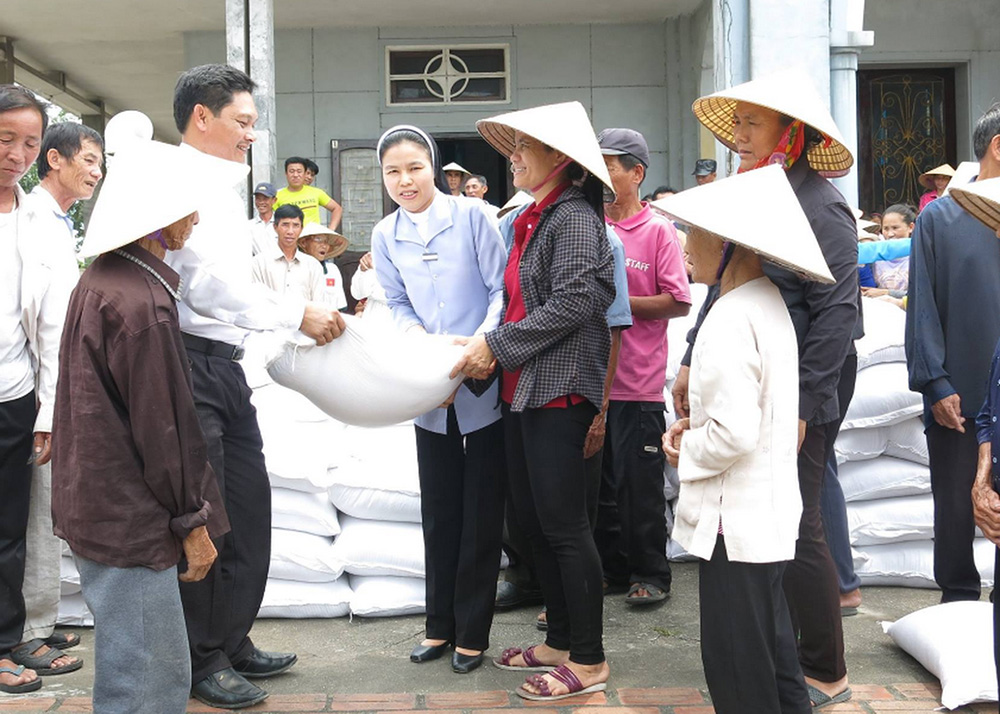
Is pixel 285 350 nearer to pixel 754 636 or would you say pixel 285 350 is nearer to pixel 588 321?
pixel 588 321

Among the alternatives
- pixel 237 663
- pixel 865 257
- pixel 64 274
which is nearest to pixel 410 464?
pixel 237 663

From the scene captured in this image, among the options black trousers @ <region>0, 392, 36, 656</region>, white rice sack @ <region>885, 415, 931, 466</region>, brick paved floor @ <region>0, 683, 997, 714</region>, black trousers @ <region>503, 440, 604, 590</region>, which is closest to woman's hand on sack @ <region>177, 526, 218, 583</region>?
brick paved floor @ <region>0, 683, 997, 714</region>

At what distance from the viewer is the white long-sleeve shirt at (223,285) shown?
135 inches

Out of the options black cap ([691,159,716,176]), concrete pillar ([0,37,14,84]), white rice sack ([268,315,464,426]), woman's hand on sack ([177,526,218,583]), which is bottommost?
woman's hand on sack ([177,526,218,583])

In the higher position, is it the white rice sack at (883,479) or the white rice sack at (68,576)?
the white rice sack at (883,479)

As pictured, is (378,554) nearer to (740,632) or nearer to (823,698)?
(823,698)

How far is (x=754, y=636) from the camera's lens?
289cm

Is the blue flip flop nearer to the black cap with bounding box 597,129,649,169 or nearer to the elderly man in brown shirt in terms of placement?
the elderly man in brown shirt

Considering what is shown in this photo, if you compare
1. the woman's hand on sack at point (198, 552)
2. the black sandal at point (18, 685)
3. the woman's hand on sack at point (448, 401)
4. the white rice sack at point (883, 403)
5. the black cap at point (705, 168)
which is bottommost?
the black sandal at point (18, 685)

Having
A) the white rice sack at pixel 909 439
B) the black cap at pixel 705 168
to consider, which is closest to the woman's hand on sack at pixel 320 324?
the white rice sack at pixel 909 439

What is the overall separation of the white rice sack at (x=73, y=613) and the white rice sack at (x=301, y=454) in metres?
0.86

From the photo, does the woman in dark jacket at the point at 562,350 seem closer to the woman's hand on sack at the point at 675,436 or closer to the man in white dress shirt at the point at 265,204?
the woman's hand on sack at the point at 675,436

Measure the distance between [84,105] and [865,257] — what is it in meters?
15.6

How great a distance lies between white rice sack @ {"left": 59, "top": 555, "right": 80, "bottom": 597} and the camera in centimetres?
440
